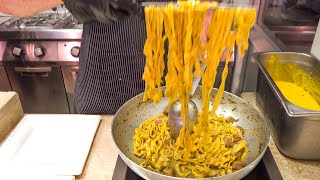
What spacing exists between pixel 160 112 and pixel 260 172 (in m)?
0.45

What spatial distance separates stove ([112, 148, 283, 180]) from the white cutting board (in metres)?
0.14

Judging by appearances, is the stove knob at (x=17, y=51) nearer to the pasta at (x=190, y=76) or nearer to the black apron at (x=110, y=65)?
the black apron at (x=110, y=65)

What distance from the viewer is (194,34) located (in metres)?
0.86

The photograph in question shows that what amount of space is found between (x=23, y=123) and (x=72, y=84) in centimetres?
146

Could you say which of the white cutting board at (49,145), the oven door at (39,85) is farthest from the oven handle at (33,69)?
the white cutting board at (49,145)

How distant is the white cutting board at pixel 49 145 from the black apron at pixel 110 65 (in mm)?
245

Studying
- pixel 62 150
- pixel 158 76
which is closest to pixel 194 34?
pixel 158 76

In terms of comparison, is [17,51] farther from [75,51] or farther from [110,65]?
[110,65]

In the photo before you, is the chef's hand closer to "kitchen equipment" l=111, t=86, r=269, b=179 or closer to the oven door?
"kitchen equipment" l=111, t=86, r=269, b=179

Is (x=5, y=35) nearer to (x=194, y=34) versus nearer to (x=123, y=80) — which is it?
(x=123, y=80)

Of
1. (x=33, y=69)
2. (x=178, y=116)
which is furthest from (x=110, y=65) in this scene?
(x=33, y=69)

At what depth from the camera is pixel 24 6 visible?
1.15 m

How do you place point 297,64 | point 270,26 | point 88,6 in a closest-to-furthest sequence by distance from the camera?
point 88,6 → point 297,64 → point 270,26

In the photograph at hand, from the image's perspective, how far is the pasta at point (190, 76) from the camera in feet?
2.72
